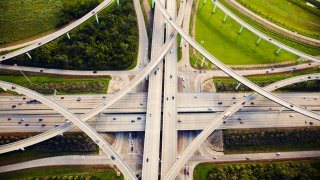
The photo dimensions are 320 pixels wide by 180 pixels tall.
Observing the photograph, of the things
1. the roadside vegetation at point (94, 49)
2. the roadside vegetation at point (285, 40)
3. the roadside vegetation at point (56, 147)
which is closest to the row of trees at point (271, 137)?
the roadside vegetation at point (285, 40)

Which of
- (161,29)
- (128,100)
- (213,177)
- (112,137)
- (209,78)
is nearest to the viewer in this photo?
(213,177)

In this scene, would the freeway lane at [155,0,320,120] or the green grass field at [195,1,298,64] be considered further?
the green grass field at [195,1,298,64]

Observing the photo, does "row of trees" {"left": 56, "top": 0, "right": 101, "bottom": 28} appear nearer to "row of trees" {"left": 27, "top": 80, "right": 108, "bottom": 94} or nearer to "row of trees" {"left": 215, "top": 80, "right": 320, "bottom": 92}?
"row of trees" {"left": 27, "top": 80, "right": 108, "bottom": 94}

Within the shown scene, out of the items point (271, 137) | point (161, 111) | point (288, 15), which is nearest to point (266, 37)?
point (288, 15)

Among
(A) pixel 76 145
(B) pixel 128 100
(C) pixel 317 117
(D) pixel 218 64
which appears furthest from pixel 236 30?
(A) pixel 76 145

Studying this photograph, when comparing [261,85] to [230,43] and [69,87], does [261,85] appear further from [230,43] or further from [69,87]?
[69,87]

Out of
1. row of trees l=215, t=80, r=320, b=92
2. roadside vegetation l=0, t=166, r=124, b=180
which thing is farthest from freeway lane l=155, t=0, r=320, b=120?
roadside vegetation l=0, t=166, r=124, b=180

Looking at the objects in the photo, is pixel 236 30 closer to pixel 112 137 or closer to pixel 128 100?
pixel 128 100
